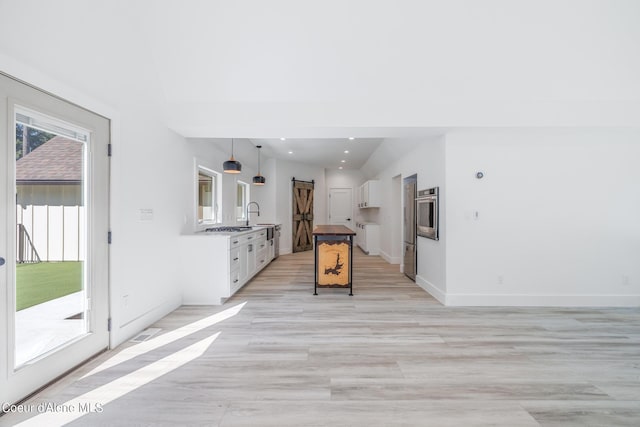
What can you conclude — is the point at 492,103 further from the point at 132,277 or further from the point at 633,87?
the point at 132,277

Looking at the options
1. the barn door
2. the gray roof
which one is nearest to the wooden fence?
the gray roof

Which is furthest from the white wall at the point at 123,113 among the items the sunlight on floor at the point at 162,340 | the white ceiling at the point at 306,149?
the white ceiling at the point at 306,149

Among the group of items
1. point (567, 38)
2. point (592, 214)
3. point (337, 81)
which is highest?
point (567, 38)

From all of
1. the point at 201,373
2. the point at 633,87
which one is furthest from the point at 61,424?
the point at 633,87

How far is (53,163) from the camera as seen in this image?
6.61ft

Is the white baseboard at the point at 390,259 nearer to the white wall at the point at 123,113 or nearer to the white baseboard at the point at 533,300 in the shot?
the white baseboard at the point at 533,300

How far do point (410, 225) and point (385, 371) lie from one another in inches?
135

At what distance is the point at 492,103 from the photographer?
321 cm

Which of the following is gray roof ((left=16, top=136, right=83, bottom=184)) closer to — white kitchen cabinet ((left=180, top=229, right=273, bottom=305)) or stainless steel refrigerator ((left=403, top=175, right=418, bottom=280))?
white kitchen cabinet ((left=180, top=229, right=273, bottom=305))

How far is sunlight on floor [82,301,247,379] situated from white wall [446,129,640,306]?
3.00 m

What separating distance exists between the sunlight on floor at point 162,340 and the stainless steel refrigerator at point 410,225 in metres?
3.19

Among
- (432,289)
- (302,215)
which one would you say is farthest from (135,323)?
(302,215)

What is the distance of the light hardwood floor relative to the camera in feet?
5.48

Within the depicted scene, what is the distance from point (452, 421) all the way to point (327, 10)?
11.4 feet
